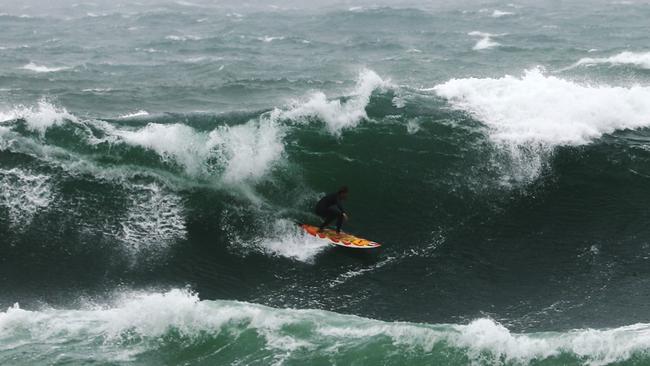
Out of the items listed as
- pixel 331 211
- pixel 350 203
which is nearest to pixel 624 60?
pixel 350 203

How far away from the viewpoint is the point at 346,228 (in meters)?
15.9

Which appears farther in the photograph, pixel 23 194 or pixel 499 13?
pixel 499 13

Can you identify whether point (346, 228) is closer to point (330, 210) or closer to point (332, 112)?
point (330, 210)

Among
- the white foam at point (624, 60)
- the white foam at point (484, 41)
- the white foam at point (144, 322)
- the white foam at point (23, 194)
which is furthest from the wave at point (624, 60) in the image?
the white foam at point (144, 322)

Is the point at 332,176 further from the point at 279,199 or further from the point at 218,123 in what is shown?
the point at 218,123

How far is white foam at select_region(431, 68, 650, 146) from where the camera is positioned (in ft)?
62.3

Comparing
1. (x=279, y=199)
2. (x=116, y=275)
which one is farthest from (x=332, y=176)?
(x=116, y=275)

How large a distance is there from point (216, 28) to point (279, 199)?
3625 cm

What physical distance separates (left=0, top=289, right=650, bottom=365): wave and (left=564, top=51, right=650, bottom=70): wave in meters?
24.4

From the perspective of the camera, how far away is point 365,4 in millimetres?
61219

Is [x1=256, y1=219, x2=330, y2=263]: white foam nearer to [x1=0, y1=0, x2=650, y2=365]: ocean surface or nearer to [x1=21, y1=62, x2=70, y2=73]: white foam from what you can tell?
[x1=0, y1=0, x2=650, y2=365]: ocean surface

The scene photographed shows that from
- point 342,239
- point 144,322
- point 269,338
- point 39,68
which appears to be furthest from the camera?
point 39,68

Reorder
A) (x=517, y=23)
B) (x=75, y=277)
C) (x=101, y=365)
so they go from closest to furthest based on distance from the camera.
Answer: (x=101, y=365) → (x=75, y=277) → (x=517, y=23)

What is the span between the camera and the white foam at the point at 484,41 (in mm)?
40037
